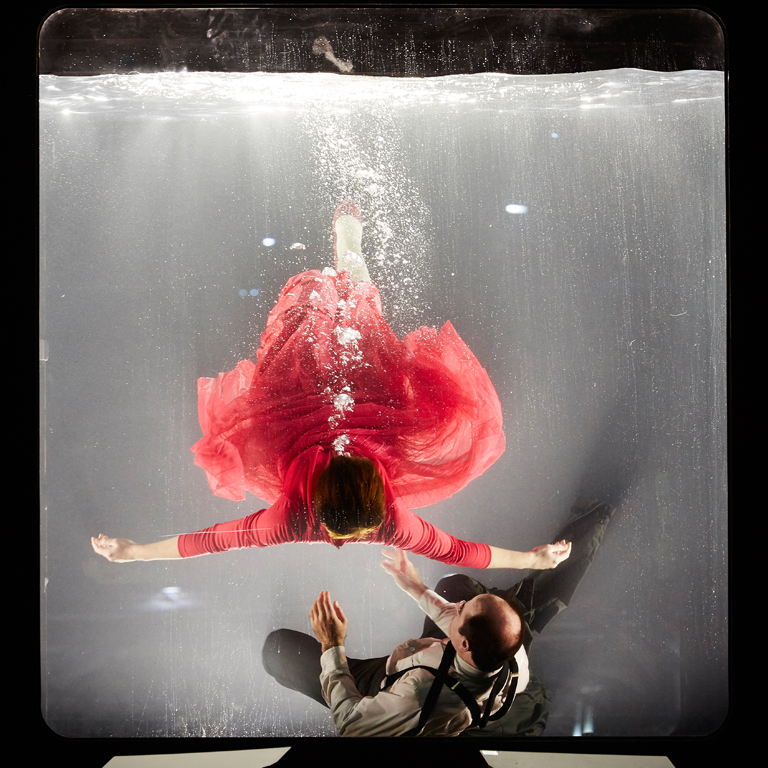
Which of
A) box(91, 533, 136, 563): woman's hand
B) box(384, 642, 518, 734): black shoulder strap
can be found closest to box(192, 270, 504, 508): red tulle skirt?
box(91, 533, 136, 563): woman's hand

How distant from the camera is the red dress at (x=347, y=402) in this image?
1.20 m

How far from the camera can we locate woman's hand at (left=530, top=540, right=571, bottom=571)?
1213 millimetres

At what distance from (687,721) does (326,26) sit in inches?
67.9

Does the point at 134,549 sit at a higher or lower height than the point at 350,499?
lower

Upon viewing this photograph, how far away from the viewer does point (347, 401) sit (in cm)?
120

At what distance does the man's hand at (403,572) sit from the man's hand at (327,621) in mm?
135

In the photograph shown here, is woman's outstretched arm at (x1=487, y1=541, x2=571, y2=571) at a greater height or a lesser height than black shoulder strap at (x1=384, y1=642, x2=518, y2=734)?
greater

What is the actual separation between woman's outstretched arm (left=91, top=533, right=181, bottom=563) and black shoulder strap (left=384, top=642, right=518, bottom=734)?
54cm

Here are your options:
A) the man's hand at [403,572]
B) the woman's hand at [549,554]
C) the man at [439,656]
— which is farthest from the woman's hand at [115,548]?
the woman's hand at [549,554]

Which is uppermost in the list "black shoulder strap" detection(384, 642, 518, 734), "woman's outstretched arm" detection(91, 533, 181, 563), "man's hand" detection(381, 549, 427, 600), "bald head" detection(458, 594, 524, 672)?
"woman's outstretched arm" detection(91, 533, 181, 563)

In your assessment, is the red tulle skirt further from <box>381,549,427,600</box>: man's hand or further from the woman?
<box>381,549,427,600</box>: man's hand

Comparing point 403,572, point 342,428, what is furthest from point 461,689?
point 342,428

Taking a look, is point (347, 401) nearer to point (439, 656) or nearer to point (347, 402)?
point (347, 402)

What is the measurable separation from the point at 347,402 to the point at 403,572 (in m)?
0.38
